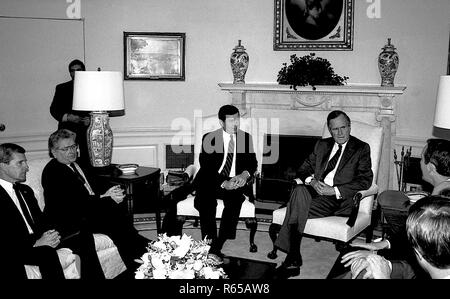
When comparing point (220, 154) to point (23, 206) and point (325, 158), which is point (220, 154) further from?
point (23, 206)

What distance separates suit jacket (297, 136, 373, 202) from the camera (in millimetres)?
4170

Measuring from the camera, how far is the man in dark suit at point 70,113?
577 cm

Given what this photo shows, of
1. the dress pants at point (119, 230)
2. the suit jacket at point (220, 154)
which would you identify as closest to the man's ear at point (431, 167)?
the suit jacket at point (220, 154)

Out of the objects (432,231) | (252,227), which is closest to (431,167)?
(432,231)

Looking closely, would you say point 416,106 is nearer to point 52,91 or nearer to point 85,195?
point 85,195

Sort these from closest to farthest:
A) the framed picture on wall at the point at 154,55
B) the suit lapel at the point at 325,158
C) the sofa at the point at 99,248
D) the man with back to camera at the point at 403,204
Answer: the man with back to camera at the point at 403,204, the sofa at the point at 99,248, the suit lapel at the point at 325,158, the framed picture on wall at the point at 154,55

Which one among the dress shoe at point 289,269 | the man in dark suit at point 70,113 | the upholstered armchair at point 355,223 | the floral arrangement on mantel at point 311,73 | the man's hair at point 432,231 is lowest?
the dress shoe at point 289,269

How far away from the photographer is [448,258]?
1709 millimetres

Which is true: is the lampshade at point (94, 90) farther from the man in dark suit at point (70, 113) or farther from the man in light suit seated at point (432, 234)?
the man in light suit seated at point (432, 234)

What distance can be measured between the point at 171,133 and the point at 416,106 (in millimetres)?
3424

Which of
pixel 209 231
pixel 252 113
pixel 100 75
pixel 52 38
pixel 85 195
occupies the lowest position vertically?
pixel 209 231

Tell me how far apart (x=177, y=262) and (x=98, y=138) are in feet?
8.78

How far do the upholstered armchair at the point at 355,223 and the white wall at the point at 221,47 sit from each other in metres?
1.63

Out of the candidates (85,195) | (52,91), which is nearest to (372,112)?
(85,195)
